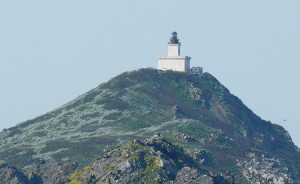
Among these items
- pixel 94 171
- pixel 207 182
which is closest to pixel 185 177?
pixel 207 182

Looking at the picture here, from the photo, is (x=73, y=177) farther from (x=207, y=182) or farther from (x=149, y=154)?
(x=207, y=182)

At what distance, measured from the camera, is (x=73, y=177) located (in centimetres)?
17488

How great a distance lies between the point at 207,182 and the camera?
157125 mm

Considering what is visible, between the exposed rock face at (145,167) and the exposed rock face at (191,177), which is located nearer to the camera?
the exposed rock face at (191,177)

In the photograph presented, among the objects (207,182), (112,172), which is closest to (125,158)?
(112,172)

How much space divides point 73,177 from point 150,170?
42.7 ft

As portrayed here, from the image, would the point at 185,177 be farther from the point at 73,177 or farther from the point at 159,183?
the point at 73,177

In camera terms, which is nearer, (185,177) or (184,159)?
(185,177)

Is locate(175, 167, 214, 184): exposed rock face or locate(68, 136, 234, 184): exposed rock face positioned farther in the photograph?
locate(68, 136, 234, 184): exposed rock face

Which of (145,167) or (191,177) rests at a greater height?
(145,167)

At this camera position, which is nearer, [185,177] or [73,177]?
[185,177]

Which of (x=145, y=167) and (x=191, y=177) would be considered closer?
(x=191, y=177)

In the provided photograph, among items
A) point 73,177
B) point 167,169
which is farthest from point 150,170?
point 73,177

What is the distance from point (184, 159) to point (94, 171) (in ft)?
33.0
